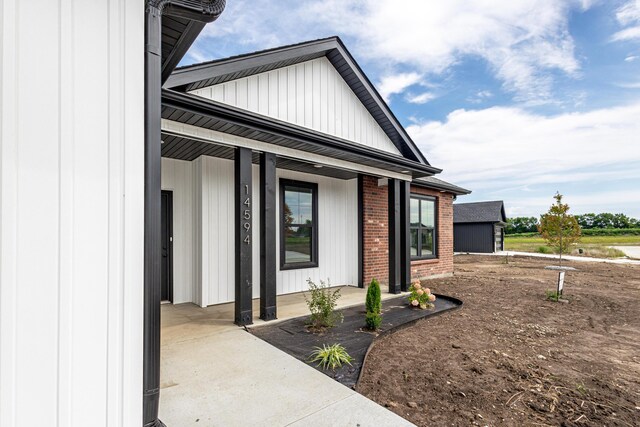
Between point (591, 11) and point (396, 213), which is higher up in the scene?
point (591, 11)

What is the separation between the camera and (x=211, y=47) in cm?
761

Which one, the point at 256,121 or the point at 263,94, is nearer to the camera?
the point at 256,121

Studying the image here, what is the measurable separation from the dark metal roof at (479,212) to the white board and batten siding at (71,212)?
2633 cm

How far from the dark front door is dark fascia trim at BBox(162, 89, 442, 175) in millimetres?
2864

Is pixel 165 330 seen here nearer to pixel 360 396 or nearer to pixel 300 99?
pixel 360 396

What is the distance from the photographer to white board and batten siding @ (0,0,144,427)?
4.38ft

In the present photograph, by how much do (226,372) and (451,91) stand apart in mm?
15628

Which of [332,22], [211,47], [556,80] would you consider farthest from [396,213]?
[556,80]

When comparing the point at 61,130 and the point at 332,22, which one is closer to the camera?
the point at 61,130

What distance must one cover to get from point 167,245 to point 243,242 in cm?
253

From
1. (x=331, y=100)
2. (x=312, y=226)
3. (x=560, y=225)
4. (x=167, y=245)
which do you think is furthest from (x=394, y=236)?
(x=560, y=225)

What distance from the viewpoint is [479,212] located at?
25516 millimetres

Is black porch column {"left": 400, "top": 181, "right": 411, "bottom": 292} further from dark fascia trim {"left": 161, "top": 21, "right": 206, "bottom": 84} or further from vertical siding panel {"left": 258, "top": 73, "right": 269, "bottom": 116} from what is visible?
dark fascia trim {"left": 161, "top": 21, "right": 206, "bottom": 84}

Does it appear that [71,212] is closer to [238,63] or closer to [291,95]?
[238,63]
